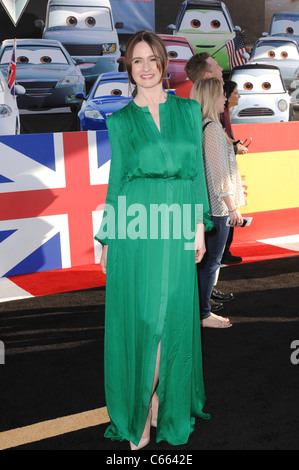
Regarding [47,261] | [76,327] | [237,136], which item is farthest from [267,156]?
[76,327]

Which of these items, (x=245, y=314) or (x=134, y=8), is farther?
(x=134, y=8)

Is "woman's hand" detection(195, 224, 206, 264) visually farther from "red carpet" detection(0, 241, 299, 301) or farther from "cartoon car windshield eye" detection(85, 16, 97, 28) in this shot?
"cartoon car windshield eye" detection(85, 16, 97, 28)

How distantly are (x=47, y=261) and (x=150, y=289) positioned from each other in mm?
3652

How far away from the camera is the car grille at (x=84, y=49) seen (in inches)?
367

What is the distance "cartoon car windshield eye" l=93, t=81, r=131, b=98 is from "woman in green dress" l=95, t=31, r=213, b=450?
625 cm

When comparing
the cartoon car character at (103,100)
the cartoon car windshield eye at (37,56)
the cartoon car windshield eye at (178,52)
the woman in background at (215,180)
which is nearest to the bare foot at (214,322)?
the woman in background at (215,180)

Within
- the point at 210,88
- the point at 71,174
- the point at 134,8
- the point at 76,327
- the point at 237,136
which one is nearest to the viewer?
the point at 210,88

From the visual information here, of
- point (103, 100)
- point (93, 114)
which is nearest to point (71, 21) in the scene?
point (103, 100)

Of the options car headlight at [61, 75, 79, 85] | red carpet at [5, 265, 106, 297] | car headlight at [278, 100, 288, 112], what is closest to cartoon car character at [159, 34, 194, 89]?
car headlight at [61, 75, 79, 85]

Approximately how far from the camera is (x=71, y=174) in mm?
6129

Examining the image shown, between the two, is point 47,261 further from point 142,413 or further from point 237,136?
point 142,413

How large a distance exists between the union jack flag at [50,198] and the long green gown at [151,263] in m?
3.30

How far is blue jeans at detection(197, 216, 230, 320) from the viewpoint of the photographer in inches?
169

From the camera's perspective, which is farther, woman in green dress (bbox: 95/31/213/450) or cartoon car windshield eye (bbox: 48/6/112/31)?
cartoon car windshield eye (bbox: 48/6/112/31)
